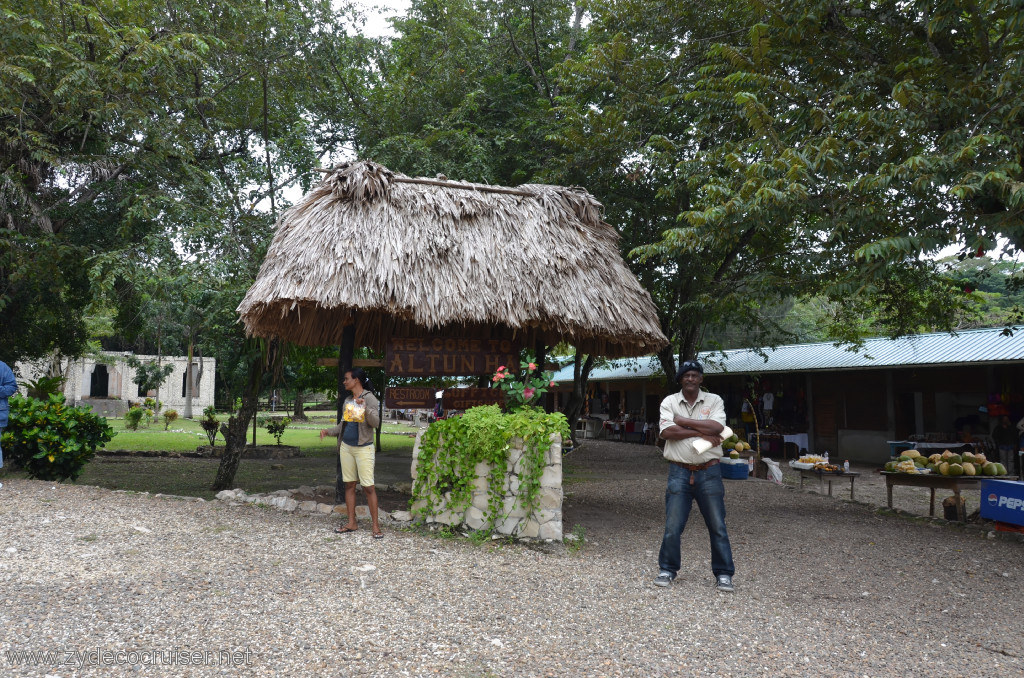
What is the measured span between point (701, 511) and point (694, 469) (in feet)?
1.09

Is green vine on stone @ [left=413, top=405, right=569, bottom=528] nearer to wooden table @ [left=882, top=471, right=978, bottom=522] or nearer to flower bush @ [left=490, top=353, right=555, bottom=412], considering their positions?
flower bush @ [left=490, top=353, right=555, bottom=412]

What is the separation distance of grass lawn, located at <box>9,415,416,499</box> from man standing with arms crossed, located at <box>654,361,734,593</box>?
761 centimetres

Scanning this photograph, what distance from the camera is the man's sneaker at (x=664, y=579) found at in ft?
17.6

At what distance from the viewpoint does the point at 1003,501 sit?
782 centimetres

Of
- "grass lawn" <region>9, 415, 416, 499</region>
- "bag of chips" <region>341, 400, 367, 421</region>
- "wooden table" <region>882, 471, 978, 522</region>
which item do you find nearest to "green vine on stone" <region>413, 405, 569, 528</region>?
"bag of chips" <region>341, 400, 367, 421</region>

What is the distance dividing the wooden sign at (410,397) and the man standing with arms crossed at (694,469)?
11.9ft

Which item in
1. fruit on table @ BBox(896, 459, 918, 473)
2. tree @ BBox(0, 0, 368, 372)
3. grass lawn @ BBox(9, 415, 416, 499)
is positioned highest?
tree @ BBox(0, 0, 368, 372)

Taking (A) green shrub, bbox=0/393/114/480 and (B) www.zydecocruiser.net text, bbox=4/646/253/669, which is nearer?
(B) www.zydecocruiser.net text, bbox=4/646/253/669

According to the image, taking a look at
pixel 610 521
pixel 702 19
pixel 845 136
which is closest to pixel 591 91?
pixel 702 19

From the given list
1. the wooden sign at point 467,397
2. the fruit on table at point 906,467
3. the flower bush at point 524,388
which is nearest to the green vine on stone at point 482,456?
the flower bush at point 524,388

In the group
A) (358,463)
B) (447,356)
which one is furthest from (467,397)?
(358,463)

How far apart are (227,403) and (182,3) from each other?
95.4 feet

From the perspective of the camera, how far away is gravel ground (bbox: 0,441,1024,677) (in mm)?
3820

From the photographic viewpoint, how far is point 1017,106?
6.16 metres
